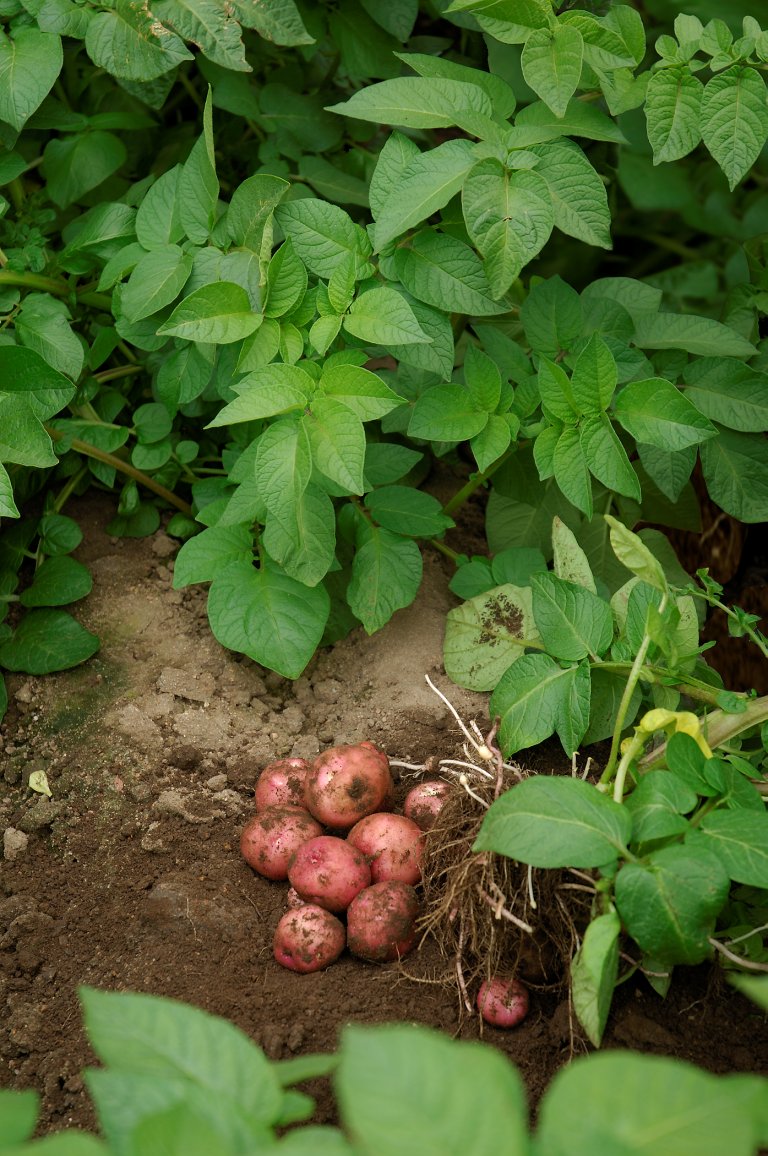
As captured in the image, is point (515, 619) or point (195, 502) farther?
point (195, 502)

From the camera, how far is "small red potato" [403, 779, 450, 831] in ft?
5.21

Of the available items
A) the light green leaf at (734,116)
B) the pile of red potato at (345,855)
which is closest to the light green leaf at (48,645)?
the pile of red potato at (345,855)

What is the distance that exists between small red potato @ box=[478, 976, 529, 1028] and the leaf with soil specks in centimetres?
51

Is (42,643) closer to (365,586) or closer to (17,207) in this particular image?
(365,586)

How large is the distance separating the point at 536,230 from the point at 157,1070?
1134 millimetres

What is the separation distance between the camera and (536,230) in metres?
1.49

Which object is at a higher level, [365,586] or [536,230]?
[536,230]

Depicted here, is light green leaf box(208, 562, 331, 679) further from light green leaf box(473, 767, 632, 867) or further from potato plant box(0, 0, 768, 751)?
light green leaf box(473, 767, 632, 867)

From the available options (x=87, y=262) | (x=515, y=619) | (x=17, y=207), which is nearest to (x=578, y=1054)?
(x=515, y=619)

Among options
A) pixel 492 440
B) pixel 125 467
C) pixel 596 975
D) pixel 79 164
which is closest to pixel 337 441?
pixel 492 440

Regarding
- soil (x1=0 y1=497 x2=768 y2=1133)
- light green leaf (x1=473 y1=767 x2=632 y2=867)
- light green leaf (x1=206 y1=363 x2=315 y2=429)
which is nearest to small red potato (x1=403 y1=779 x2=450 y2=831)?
soil (x1=0 y1=497 x2=768 y2=1133)

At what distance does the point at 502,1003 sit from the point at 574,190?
3.60 feet

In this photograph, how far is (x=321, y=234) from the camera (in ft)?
5.36

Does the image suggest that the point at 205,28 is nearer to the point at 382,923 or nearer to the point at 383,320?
the point at 383,320
